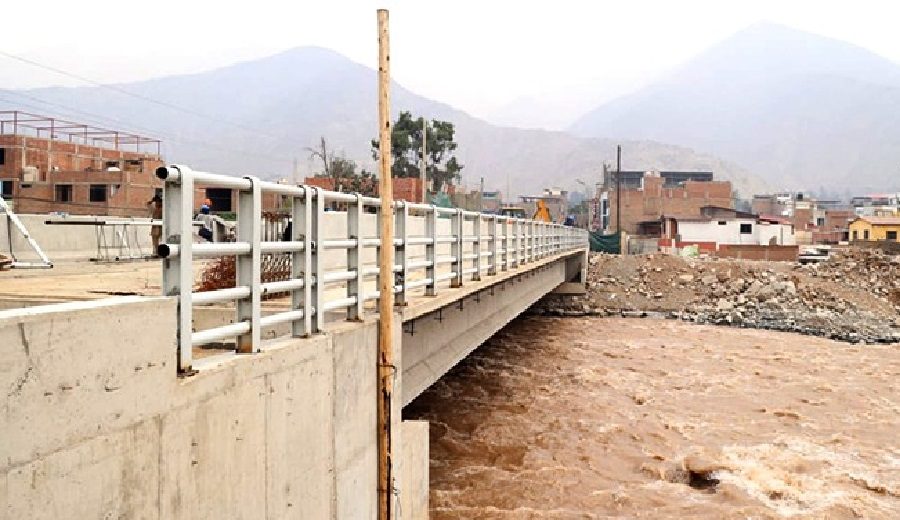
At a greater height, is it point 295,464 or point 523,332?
point 295,464

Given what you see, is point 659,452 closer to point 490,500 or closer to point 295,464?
point 490,500

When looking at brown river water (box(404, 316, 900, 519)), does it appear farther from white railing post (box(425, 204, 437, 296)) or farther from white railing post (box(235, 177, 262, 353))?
white railing post (box(235, 177, 262, 353))

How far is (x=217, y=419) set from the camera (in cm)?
443

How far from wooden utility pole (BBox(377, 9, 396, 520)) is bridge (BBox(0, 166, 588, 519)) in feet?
0.41

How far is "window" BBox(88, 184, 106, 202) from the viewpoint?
136ft

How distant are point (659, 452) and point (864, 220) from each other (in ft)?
242

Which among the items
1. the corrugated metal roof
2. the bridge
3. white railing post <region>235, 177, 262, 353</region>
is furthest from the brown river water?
the corrugated metal roof

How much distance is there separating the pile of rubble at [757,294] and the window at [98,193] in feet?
81.6

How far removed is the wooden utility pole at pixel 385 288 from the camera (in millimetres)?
6941

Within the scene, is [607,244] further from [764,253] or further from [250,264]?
[250,264]

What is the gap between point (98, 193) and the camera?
4172 cm

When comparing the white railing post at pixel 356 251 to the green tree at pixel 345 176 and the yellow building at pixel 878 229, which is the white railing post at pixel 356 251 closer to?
the green tree at pixel 345 176

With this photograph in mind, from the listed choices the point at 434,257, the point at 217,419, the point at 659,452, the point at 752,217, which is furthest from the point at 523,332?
the point at 752,217

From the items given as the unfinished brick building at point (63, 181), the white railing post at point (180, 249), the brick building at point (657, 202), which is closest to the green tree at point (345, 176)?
the unfinished brick building at point (63, 181)
